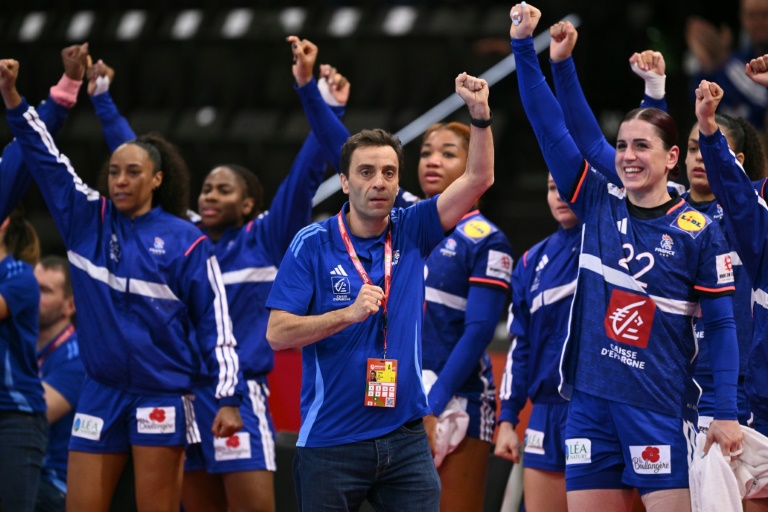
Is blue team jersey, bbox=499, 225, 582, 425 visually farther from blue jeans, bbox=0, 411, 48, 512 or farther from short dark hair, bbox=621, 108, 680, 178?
blue jeans, bbox=0, 411, 48, 512

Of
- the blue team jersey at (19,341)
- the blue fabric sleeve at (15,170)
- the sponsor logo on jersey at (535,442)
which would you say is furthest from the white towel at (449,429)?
the blue fabric sleeve at (15,170)

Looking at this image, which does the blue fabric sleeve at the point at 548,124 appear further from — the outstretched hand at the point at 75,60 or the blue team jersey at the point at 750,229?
the outstretched hand at the point at 75,60

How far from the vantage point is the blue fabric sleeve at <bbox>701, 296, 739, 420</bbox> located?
405 centimetres

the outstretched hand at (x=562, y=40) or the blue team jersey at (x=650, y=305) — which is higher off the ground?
the outstretched hand at (x=562, y=40)

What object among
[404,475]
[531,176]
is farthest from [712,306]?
[531,176]

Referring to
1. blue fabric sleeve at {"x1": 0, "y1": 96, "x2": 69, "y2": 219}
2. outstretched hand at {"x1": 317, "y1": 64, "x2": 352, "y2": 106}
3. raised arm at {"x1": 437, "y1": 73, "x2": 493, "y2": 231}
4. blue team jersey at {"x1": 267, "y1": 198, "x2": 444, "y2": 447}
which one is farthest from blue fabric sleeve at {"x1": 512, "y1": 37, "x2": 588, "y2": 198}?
blue fabric sleeve at {"x1": 0, "y1": 96, "x2": 69, "y2": 219}

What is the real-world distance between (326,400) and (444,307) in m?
1.44

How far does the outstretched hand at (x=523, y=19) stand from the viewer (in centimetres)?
449

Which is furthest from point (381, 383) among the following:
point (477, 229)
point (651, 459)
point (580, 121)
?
point (477, 229)

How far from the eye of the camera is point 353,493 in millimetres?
3984

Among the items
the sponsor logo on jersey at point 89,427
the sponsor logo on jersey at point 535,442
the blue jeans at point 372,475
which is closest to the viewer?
the blue jeans at point 372,475

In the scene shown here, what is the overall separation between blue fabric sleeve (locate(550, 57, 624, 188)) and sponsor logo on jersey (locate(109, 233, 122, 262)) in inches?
81.2

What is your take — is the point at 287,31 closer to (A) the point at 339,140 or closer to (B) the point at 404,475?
(A) the point at 339,140

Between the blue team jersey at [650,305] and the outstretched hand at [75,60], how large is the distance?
112 inches
